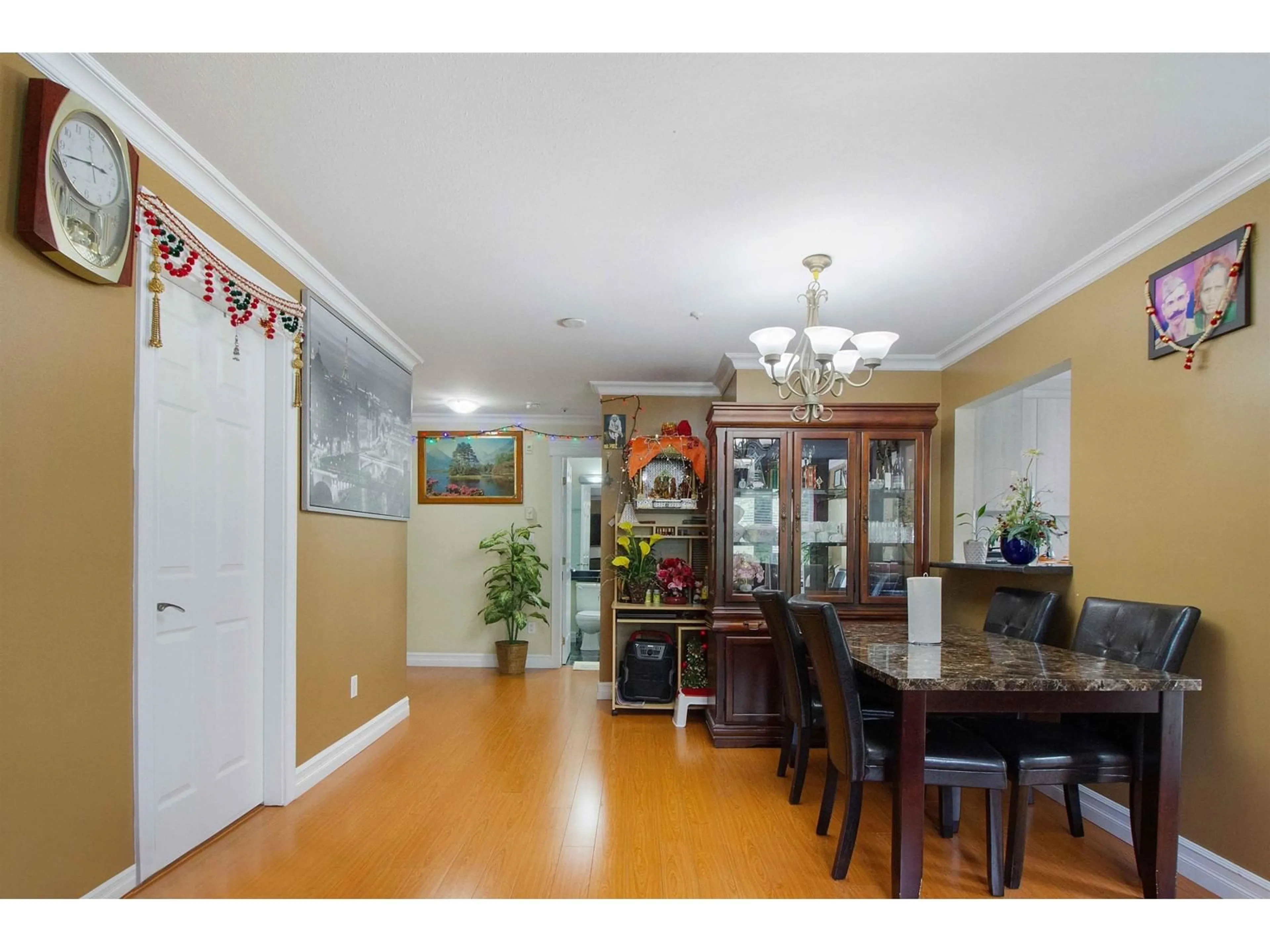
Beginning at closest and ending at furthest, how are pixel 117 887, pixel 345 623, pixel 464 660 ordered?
pixel 117 887 → pixel 345 623 → pixel 464 660

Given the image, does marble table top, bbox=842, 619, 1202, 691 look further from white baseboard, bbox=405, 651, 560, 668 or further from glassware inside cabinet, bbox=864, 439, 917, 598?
white baseboard, bbox=405, 651, 560, 668

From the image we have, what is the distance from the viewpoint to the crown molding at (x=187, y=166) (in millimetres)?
1805

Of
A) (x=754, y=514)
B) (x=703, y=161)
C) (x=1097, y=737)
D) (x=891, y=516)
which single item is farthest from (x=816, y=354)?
(x=891, y=516)

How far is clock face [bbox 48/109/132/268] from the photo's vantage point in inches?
68.9

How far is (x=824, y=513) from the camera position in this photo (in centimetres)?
441

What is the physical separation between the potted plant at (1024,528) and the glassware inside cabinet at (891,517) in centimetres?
85

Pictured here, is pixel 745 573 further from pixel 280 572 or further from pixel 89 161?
pixel 89 161

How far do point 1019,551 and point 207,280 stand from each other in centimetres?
357

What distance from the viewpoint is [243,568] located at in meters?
2.88

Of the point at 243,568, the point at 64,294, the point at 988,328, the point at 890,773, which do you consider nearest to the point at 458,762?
the point at 243,568

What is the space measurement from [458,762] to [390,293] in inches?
94.1

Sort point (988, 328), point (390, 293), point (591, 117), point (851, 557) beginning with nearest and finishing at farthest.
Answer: point (591, 117), point (390, 293), point (988, 328), point (851, 557)

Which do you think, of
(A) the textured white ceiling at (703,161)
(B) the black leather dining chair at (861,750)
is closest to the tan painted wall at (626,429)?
(A) the textured white ceiling at (703,161)
